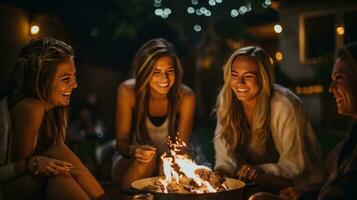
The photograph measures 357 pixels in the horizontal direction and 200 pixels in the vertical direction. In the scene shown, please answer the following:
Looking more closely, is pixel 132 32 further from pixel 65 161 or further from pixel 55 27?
pixel 65 161

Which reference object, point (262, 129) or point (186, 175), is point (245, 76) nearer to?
point (262, 129)

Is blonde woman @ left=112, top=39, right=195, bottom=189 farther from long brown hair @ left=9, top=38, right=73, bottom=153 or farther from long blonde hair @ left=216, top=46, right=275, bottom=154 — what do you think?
long brown hair @ left=9, top=38, right=73, bottom=153

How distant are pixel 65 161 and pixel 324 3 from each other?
13.9m

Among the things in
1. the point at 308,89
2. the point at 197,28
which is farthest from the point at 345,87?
the point at 197,28

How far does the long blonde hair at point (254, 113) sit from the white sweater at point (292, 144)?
0.29 feet

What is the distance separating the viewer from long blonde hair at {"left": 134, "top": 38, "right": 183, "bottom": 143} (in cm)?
522

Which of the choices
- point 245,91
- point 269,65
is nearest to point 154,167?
point 245,91

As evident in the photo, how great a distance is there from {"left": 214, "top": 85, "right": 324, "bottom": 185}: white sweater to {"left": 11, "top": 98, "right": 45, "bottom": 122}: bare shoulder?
192 cm

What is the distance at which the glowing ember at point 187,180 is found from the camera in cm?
379

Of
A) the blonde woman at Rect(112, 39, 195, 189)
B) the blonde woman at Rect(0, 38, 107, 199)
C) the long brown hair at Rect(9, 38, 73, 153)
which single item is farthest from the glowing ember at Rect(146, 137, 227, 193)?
the blonde woman at Rect(112, 39, 195, 189)

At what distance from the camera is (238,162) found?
16.2 ft

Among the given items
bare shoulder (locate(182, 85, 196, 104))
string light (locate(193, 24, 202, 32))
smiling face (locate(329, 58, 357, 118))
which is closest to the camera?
smiling face (locate(329, 58, 357, 118))

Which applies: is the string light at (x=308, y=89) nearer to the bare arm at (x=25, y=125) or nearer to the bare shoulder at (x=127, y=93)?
the bare shoulder at (x=127, y=93)

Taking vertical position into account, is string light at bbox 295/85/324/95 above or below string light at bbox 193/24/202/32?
below
